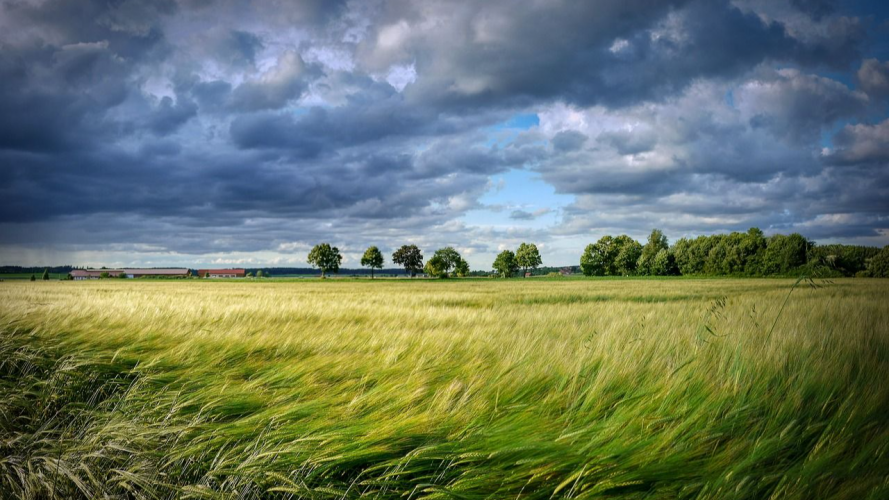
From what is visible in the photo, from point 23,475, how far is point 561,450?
239 cm

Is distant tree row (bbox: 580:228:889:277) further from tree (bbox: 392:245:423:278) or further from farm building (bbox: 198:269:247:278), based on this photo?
farm building (bbox: 198:269:247:278)

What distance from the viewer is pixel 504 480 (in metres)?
1.57

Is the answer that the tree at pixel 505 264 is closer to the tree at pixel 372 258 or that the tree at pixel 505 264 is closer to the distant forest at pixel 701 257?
the distant forest at pixel 701 257

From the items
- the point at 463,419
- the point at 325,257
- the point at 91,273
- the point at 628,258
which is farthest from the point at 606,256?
the point at 91,273

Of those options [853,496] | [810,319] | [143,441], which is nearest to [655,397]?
[853,496]

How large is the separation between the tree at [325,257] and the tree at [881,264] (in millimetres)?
101073

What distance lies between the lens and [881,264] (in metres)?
32.4

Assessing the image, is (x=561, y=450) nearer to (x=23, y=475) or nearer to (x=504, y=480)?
(x=504, y=480)

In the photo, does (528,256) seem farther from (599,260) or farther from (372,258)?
(372,258)

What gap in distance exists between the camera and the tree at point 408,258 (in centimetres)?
11962

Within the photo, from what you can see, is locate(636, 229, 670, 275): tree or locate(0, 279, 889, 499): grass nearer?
locate(0, 279, 889, 499): grass

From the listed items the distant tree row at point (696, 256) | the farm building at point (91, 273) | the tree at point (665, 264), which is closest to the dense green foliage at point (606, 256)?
the distant tree row at point (696, 256)

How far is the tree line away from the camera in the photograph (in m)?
69.4

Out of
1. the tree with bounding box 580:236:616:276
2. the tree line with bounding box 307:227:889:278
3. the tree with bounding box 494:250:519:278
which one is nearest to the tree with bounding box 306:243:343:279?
the tree line with bounding box 307:227:889:278
